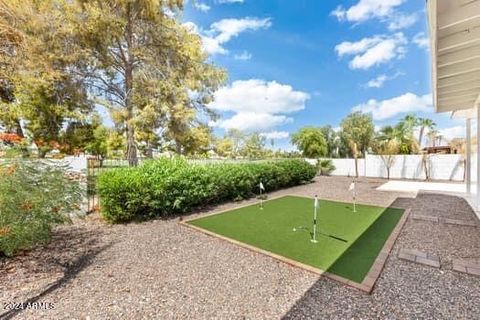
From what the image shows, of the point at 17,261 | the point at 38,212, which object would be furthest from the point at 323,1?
the point at 17,261

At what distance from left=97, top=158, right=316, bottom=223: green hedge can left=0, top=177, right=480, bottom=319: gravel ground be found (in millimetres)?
1125

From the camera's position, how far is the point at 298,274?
3125 millimetres

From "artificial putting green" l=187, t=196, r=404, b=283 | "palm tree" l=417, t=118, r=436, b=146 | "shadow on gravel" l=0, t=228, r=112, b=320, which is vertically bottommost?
"artificial putting green" l=187, t=196, r=404, b=283

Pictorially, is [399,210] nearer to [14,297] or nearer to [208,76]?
[14,297]

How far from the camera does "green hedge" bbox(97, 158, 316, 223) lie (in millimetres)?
5381

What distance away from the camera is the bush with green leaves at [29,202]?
3.23m

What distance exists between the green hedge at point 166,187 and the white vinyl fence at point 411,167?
41.6 ft

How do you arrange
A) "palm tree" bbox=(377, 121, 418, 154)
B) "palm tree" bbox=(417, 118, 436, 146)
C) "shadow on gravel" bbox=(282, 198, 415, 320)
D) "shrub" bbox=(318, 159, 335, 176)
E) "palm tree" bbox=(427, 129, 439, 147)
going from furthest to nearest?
"palm tree" bbox=(417, 118, 436, 146)
"palm tree" bbox=(427, 129, 439, 147)
"shrub" bbox=(318, 159, 335, 176)
"palm tree" bbox=(377, 121, 418, 154)
"shadow on gravel" bbox=(282, 198, 415, 320)

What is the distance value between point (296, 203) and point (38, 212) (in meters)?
6.61

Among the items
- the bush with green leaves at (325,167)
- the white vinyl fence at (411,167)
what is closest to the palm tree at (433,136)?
the white vinyl fence at (411,167)

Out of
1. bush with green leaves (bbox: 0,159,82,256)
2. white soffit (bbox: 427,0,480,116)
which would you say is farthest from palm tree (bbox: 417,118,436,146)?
bush with green leaves (bbox: 0,159,82,256)

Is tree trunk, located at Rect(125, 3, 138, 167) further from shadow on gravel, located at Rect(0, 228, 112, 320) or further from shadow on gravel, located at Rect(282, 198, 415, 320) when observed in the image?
shadow on gravel, located at Rect(282, 198, 415, 320)

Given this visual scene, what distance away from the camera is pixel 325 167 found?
19.0 m

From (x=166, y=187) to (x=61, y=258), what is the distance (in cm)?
257
